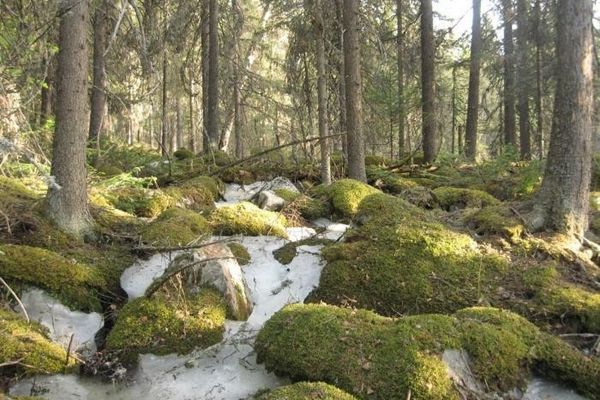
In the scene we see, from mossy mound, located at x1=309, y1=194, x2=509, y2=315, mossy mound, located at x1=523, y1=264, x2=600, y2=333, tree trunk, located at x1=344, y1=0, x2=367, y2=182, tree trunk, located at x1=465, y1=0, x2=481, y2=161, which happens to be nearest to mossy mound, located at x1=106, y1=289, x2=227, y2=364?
mossy mound, located at x1=309, y1=194, x2=509, y2=315

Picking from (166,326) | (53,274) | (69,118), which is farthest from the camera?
(69,118)

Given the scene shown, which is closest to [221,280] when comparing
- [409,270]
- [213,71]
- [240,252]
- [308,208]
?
[240,252]

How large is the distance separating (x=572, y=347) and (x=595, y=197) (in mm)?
4589

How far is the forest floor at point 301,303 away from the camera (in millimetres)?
3689

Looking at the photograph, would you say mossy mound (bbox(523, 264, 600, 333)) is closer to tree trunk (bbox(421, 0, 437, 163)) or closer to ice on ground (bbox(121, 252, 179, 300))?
ice on ground (bbox(121, 252, 179, 300))

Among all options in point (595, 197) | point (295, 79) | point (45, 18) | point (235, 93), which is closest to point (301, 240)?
point (45, 18)

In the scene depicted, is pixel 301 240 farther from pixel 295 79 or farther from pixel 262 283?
pixel 295 79

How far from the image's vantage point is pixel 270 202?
861 centimetres

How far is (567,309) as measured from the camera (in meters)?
4.40

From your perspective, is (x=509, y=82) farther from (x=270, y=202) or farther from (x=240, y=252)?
(x=240, y=252)

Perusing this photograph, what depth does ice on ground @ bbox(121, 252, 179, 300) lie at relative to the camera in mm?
5289

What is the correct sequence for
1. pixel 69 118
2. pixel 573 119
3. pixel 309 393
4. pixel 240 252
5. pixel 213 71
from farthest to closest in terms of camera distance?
pixel 213 71 → pixel 240 252 → pixel 69 118 → pixel 573 119 → pixel 309 393

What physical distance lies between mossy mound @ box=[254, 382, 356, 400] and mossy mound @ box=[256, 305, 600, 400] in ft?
0.81

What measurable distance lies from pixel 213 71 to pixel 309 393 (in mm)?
12542
